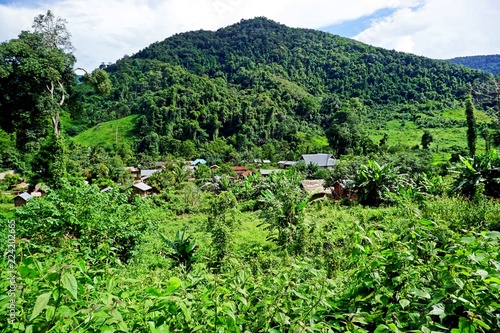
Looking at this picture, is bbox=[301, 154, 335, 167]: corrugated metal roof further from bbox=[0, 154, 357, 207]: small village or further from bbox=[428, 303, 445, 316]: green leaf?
bbox=[428, 303, 445, 316]: green leaf

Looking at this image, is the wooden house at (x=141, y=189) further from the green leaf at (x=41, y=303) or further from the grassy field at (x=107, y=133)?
the grassy field at (x=107, y=133)

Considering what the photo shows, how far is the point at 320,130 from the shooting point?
64625 mm

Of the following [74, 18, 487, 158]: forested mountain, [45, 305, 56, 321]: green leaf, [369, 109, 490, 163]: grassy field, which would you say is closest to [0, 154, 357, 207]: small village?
[45, 305, 56, 321]: green leaf

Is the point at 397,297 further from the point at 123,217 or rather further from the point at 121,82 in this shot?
the point at 121,82

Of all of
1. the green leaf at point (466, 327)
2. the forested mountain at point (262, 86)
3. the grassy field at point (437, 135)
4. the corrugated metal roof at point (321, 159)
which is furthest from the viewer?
the forested mountain at point (262, 86)

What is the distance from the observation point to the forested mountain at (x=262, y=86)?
61.5 metres

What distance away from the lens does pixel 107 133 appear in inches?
2375

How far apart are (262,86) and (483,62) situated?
13985 centimetres

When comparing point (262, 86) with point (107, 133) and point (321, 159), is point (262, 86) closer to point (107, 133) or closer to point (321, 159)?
point (107, 133)

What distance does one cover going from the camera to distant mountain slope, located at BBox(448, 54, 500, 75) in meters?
146

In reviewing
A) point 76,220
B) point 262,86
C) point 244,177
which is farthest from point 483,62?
point 76,220

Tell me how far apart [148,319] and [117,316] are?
22 cm

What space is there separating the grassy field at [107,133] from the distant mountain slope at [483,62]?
162m

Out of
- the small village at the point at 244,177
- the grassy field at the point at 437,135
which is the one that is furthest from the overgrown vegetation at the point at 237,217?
the grassy field at the point at 437,135
